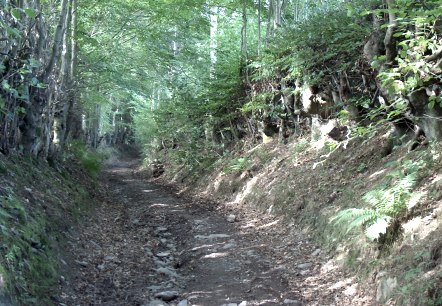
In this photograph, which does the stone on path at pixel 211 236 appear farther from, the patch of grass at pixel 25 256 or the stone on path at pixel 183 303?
the patch of grass at pixel 25 256

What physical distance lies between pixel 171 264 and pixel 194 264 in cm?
43

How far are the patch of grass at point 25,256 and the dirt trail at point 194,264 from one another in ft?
1.01

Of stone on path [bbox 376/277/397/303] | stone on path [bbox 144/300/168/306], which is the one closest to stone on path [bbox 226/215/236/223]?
stone on path [bbox 144/300/168/306]

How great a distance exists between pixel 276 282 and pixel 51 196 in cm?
496

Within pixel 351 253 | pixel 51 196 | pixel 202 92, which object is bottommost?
pixel 351 253

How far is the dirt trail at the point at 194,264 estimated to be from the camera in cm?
568

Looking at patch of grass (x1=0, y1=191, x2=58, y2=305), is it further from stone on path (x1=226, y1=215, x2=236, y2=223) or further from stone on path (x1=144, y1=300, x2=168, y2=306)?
stone on path (x1=226, y1=215, x2=236, y2=223)

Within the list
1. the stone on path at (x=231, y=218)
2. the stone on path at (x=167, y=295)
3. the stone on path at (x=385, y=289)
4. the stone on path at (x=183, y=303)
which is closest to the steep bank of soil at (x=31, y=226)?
the stone on path at (x=167, y=295)

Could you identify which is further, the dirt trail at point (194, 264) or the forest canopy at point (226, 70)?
the forest canopy at point (226, 70)

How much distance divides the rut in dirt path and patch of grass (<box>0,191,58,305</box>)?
0.33m

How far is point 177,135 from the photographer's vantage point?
20375 millimetres

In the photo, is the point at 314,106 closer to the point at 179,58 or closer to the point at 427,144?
the point at 427,144

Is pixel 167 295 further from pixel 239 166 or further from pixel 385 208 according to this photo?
pixel 239 166

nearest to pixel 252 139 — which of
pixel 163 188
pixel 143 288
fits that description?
pixel 163 188
